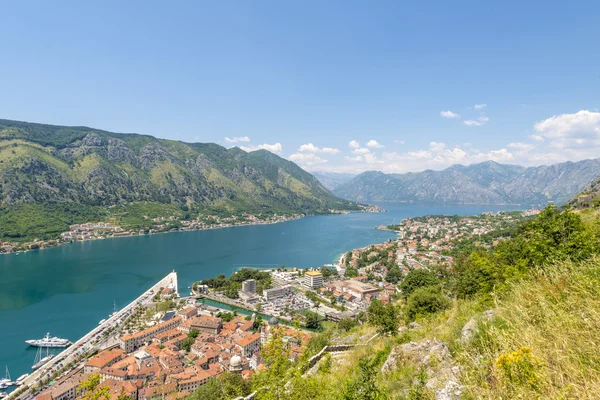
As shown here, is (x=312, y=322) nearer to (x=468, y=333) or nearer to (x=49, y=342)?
(x=49, y=342)

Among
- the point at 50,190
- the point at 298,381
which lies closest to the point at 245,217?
the point at 50,190

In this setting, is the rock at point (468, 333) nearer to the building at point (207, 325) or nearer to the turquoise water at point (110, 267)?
the building at point (207, 325)

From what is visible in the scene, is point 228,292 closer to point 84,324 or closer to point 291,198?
point 84,324

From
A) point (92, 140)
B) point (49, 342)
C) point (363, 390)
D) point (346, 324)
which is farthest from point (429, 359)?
point (92, 140)

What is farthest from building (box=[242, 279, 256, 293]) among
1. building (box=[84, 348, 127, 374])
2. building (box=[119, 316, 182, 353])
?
building (box=[84, 348, 127, 374])

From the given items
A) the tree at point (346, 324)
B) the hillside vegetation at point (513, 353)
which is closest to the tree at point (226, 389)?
the hillside vegetation at point (513, 353)

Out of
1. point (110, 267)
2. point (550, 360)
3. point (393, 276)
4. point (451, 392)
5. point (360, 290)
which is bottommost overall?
point (110, 267)

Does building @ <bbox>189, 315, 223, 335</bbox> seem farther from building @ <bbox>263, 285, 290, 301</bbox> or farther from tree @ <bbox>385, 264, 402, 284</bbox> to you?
tree @ <bbox>385, 264, 402, 284</bbox>
